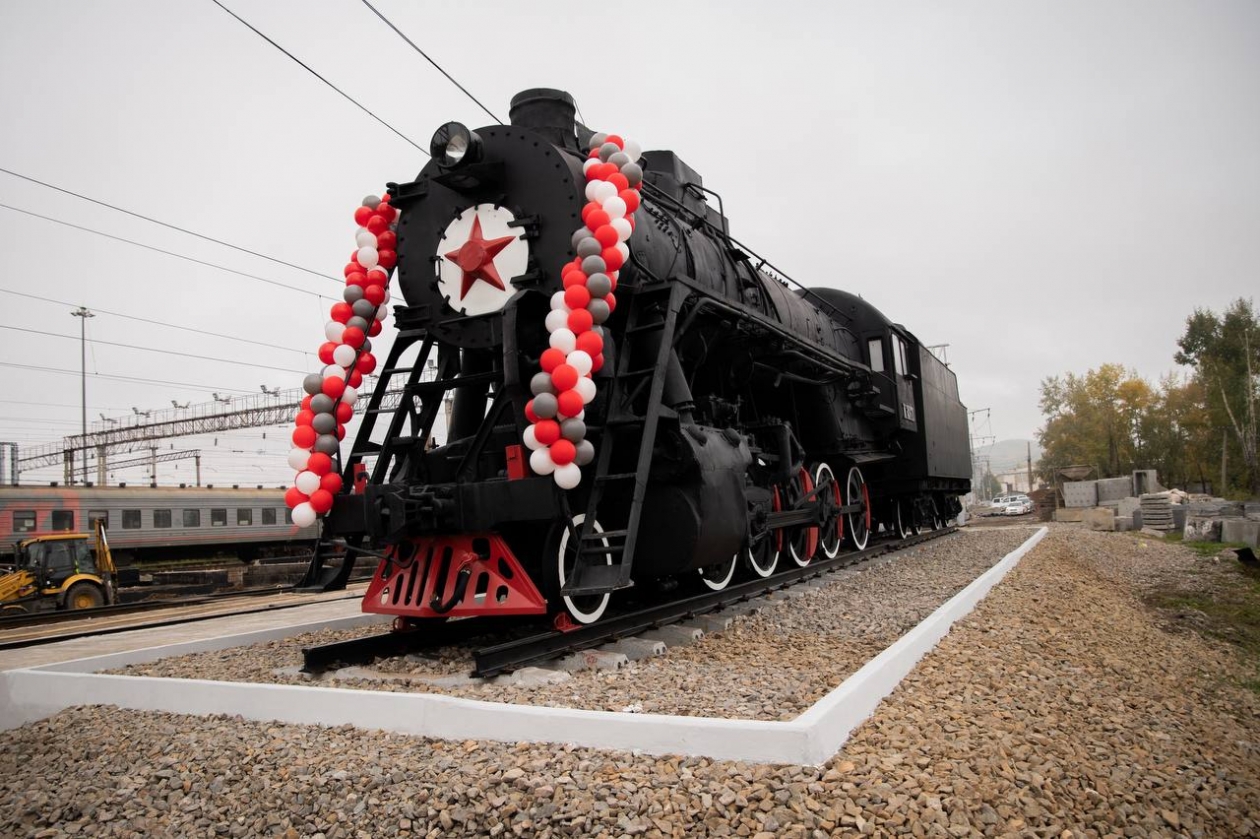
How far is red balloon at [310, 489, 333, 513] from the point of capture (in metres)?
6.34

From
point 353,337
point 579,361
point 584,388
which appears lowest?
point 584,388

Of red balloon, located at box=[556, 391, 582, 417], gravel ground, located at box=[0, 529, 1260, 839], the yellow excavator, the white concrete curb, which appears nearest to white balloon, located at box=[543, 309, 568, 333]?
red balloon, located at box=[556, 391, 582, 417]

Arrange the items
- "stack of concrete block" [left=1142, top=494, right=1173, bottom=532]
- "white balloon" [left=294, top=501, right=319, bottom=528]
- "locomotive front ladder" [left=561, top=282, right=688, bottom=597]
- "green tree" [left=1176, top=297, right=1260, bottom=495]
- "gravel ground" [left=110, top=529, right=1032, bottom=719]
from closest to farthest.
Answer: "gravel ground" [left=110, top=529, right=1032, bottom=719] → "locomotive front ladder" [left=561, top=282, right=688, bottom=597] → "white balloon" [left=294, top=501, right=319, bottom=528] → "stack of concrete block" [left=1142, top=494, right=1173, bottom=532] → "green tree" [left=1176, top=297, right=1260, bottom=495]

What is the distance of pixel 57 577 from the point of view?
15.8 meters

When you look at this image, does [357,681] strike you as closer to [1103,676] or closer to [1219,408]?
[1103,676]

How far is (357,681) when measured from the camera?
560cm

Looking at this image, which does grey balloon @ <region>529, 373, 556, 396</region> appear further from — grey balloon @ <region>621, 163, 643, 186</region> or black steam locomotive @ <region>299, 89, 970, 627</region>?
grey balloon @ <region>621, 163, 643, 186</region>

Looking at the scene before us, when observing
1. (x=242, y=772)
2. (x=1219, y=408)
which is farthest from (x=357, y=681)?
(x=1219, y=408)

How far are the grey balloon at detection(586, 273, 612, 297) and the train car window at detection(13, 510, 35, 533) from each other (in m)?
23.1

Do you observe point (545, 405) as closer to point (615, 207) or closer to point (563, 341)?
point (563, 341)

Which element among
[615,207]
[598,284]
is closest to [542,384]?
[598,284]

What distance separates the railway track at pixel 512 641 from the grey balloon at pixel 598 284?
2.35 m

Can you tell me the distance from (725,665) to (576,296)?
266 centimetres

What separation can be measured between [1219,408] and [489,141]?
49843 mm
